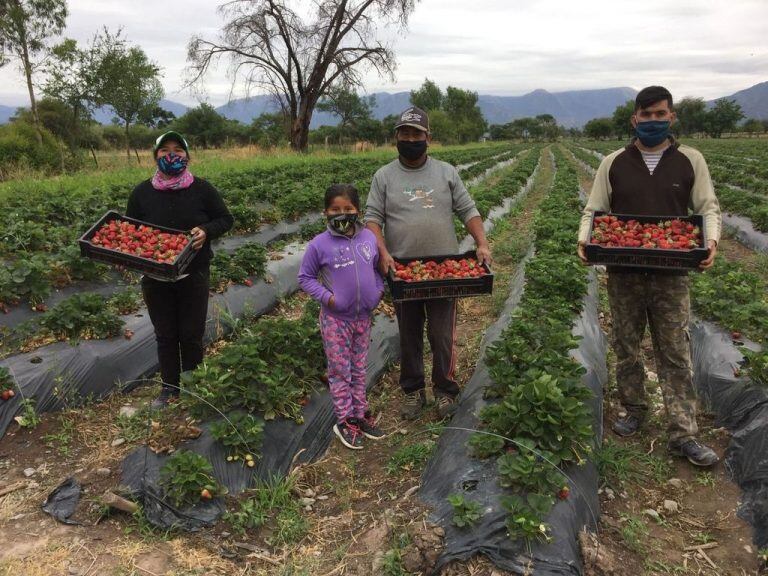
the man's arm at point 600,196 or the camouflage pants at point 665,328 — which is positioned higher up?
the man's arm at point 600,196

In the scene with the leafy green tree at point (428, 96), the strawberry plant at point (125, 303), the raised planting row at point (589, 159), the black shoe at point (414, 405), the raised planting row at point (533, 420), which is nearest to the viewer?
the raised planting row at point (533, 420)

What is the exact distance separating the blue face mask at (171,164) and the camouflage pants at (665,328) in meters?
3.51

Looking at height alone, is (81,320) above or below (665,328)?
below

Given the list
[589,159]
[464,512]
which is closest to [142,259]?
[464,512]

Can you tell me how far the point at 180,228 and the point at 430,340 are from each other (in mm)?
2327

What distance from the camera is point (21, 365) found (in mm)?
4605

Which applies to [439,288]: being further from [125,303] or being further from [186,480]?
[125,303]

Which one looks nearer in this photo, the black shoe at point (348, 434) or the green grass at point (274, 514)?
the green grass at point (274, 514)

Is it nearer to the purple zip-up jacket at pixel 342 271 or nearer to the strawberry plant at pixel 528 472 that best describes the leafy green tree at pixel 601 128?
the purple zip-up jacket at pixel 342 271

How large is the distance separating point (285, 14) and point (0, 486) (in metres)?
30.7

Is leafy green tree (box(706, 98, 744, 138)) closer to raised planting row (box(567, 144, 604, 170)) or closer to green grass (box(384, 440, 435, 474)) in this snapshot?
raised planting row (box(567, 144, 604, 170))

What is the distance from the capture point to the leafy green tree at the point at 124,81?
23.7 m

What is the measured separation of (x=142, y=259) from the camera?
3.96 meters

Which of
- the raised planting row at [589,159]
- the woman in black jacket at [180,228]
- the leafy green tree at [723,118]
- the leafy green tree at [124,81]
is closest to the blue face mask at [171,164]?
the woman in black jacket at [180,228]
